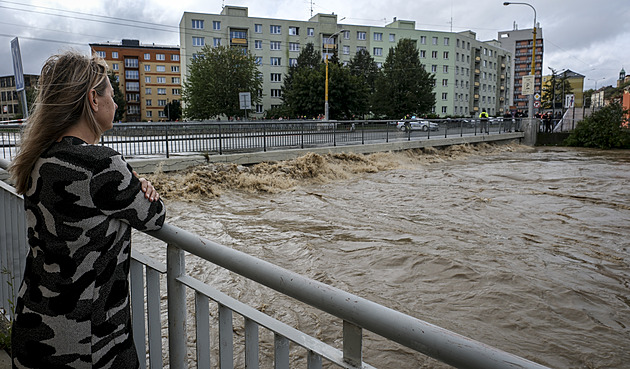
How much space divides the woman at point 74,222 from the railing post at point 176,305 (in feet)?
0.51

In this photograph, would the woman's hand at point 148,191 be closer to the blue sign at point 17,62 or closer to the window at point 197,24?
the blue sign at point 17,62

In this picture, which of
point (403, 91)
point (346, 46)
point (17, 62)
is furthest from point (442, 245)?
point (346, 46)

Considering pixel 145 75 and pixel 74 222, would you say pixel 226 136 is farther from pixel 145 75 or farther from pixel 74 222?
pixel 145 75

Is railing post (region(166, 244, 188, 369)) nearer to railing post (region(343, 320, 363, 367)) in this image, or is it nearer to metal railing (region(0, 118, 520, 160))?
railing post (region(343, 320, 363, 367))

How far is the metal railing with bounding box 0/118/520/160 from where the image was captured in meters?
13.4

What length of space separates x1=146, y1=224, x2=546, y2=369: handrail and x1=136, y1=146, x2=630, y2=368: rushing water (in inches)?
121

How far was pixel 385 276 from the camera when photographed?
265 inches

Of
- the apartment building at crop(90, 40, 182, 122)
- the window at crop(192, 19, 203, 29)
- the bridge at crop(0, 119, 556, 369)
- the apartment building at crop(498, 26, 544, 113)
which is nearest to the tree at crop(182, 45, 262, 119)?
the window at crop(192, 19, 203, 29)

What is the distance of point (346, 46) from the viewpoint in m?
79.4

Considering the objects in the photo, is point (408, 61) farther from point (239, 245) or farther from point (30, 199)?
point (30, 199)

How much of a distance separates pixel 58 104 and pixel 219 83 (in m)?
49.9

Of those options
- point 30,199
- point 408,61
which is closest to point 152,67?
point 408,61

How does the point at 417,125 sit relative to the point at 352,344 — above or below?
→ above

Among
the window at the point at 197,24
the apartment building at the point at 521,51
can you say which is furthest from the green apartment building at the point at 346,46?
the apartment building at the point at 521,51
